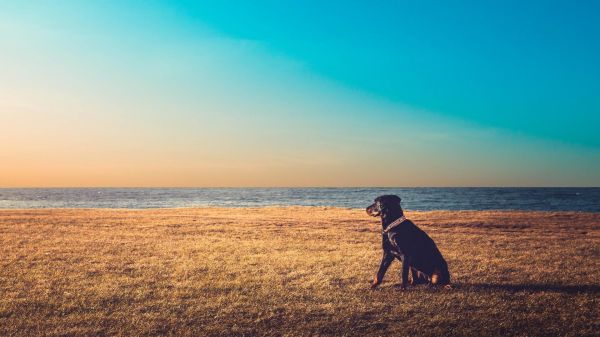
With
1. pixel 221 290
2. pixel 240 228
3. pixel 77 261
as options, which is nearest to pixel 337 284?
pixel 221 290

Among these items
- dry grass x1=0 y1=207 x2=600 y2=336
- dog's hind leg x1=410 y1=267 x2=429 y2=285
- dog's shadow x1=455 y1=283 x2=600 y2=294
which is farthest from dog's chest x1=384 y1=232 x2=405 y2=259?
dog's shadow x1=455 y1=283 x2=600 y2=294

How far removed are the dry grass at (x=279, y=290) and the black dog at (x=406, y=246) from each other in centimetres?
36

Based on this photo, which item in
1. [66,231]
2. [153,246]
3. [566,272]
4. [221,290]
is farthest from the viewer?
[66,231]

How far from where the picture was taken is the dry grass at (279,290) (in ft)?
21.4

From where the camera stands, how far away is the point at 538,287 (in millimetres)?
9047

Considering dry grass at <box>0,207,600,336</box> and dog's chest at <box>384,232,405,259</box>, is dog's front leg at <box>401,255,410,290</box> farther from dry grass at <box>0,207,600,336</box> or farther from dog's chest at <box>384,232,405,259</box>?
dry grass at <box>0,207,600,336</box>

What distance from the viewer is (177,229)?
2141 centimetres

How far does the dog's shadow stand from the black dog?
A: 2.98ft

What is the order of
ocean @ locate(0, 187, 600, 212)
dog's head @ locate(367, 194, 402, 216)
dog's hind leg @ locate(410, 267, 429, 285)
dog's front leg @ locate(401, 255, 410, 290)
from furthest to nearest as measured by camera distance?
ocean @ locate(0, 187, 600, 212) < dog's hind leg @ locate(410, 267, 429, 285) < dog's head @ locate(367, 194, 402, 216) < dog's front leg @ locate(401, 255, 410, 290)

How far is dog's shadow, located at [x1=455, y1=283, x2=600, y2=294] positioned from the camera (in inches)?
346

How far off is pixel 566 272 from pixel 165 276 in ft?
35.3

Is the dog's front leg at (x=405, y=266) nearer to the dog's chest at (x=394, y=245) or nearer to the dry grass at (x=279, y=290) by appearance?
the dog's chest at (x=394, y=245)

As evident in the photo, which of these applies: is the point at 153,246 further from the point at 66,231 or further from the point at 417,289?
the point at 417,289

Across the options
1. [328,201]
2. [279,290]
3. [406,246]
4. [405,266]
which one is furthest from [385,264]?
[328,201]
